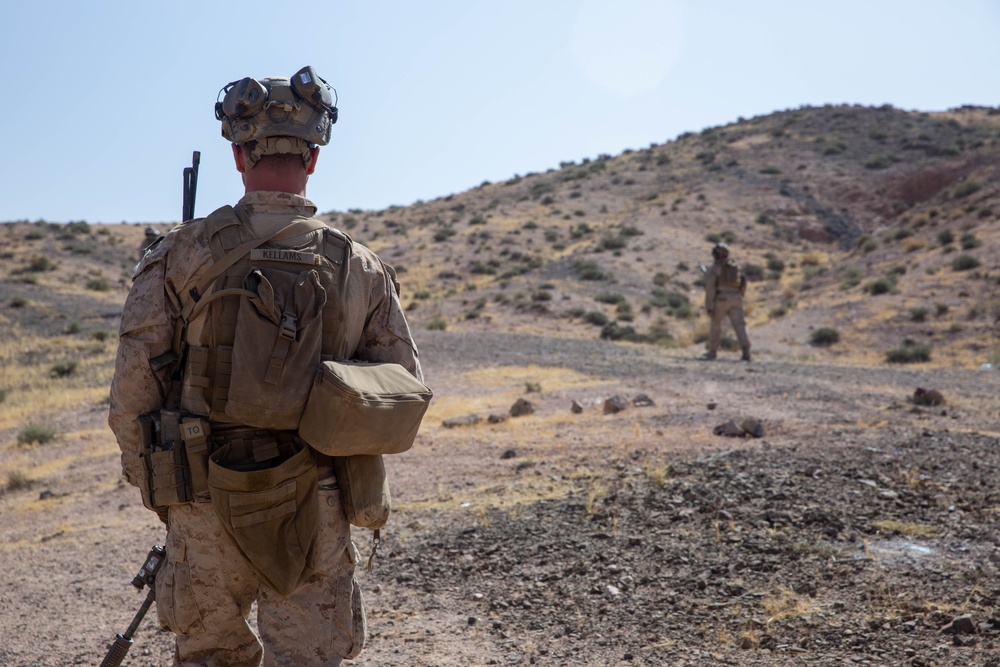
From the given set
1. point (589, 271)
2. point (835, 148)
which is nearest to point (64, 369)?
point (589, 271)

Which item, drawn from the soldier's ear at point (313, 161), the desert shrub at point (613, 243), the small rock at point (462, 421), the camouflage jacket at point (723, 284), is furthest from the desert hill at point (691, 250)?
the soldier's ear at point (313, 161)

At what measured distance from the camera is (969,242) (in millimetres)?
24203

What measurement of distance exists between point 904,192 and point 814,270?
1579 cm

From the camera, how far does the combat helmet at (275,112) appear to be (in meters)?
2.63

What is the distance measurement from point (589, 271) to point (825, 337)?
11308 mm

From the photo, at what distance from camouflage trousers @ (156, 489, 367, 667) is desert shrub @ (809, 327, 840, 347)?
733 inches

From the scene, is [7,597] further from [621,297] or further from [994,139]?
[994,139]

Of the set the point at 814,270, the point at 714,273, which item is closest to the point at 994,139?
the point at 814,270

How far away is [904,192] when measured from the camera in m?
44.0

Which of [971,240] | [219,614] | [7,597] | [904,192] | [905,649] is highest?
[904,192]

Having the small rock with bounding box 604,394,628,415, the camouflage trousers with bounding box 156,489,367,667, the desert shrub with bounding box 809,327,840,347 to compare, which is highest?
the camouflage trousers with bounding box 156,489,367,667

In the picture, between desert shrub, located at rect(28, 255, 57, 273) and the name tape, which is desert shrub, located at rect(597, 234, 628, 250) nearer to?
desert shrub, located at rect(28, 255, 57, 273)

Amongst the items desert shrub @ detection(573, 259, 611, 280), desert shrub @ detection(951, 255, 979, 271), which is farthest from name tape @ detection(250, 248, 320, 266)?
desert shrub @ detection(573, 259, 611, 280)

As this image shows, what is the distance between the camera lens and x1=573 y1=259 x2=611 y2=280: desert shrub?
2947 cm
